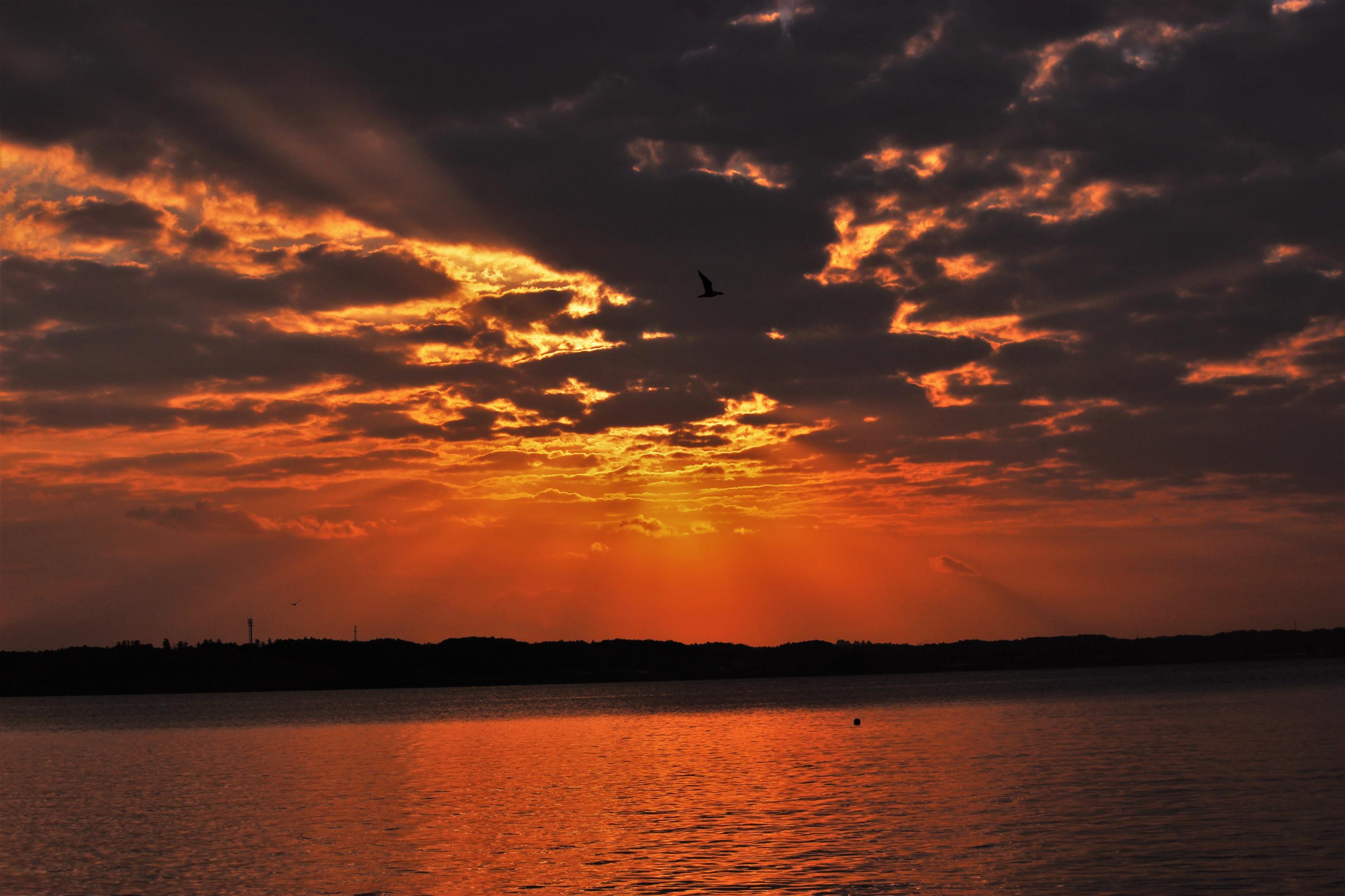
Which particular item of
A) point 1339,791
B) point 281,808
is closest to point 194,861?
point 281,808

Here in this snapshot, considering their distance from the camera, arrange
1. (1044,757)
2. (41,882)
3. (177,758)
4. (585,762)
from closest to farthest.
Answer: (41,882) < (1044,757) < (585,762) < (177,758)

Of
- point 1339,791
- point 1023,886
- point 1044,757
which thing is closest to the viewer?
point 1023,886

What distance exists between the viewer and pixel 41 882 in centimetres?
3459

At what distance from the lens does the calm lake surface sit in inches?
1283

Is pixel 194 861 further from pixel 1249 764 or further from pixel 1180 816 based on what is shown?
pixel 1249 764

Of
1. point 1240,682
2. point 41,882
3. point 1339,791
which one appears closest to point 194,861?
point 41,882

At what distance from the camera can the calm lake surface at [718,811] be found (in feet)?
107

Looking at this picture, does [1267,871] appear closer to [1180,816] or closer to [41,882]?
[1180,816]

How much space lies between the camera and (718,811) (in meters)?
44.2

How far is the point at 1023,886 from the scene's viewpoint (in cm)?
3022

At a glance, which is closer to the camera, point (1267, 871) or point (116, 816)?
point (1267, 871)

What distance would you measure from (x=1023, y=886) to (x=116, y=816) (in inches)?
1522

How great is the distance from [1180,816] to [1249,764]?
17949mm

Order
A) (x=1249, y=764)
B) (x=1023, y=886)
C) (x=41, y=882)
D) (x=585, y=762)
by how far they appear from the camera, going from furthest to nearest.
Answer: (x=585, y=762) → (x=1249, y=764) → (x=41, y=882) → (x=1023, y=886)
